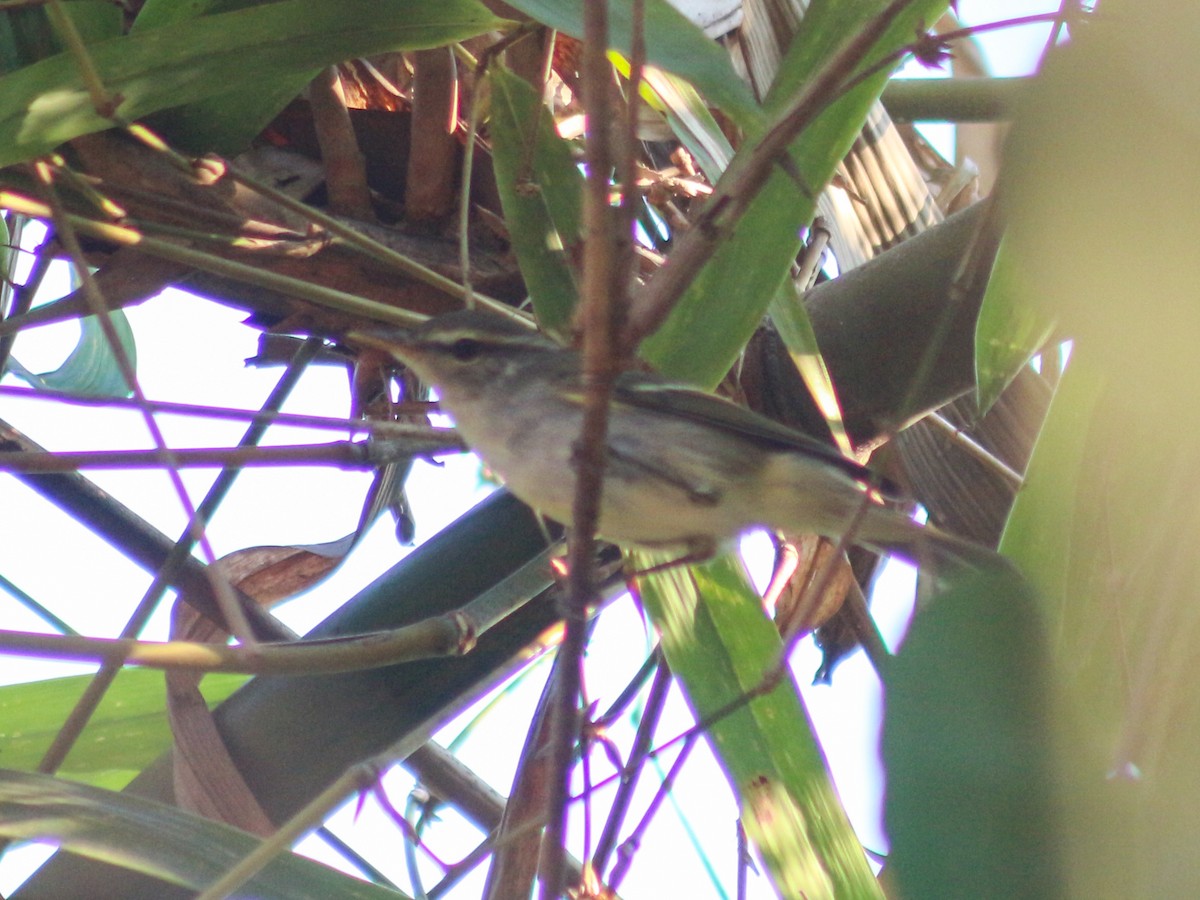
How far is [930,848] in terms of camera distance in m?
1.01

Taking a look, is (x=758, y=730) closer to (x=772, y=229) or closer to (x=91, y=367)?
(x=772, y=229)

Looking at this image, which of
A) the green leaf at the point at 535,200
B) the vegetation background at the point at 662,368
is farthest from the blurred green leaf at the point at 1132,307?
the green leaf at the point at 535,200

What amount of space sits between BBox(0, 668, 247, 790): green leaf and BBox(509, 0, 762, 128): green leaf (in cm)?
165

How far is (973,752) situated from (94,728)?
227 centimetres

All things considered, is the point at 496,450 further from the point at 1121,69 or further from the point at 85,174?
the point at 1121,69

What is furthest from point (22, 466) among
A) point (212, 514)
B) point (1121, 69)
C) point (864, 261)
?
point (864, 261)

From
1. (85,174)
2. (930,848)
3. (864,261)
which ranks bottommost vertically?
(930,848)

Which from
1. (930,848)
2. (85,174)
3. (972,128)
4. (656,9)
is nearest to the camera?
(930,848)

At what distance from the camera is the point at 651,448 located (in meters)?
2.27

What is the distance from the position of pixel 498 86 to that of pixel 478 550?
0.87m

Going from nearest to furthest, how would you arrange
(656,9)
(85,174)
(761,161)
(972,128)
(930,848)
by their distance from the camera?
(930,848)
(761,161)
(656,9)
(85,174)
(972,128)

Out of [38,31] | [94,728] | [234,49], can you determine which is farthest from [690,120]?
[94,728]

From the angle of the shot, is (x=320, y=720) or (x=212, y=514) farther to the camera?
(x=212, y=514)

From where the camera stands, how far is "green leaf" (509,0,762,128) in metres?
1.93
